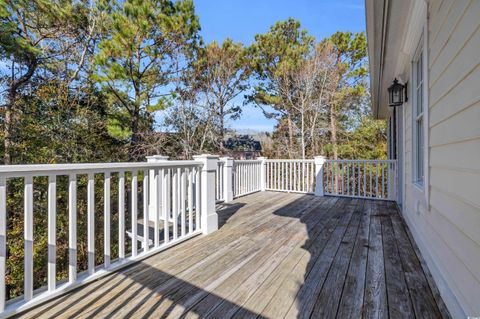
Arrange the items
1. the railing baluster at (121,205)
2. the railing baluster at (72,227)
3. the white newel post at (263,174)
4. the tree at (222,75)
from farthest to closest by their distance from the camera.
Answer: the tree at (222,75), the white newel post at (263,174), the railing baluster at (121,205), the railing baluster at (72,227)

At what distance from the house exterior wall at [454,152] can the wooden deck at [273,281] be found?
25 centimetres

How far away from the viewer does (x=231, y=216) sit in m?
3.76

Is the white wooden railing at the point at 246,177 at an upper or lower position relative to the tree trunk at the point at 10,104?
lower

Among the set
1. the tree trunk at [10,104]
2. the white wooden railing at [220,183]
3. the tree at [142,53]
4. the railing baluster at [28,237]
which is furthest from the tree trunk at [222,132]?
the railing baluster at [28,237]

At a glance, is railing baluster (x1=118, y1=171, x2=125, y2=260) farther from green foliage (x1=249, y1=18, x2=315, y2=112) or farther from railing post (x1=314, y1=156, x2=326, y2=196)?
green foliage (x1=249, y1=18, x2=315, y2=112)

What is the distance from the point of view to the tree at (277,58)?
35.0 ft

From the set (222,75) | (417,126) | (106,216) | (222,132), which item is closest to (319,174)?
(417,126)

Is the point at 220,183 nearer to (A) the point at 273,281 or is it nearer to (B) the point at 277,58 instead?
(A) the point at 273,281

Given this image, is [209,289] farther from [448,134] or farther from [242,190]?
[242,190]

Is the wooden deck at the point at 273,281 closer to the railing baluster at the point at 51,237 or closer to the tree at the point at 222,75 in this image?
the railing baluster at the point at 51,237

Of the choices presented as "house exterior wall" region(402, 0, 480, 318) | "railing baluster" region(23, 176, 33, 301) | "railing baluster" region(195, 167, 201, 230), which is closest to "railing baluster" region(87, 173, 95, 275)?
"railing baluster" region(23, 176, 33, 301)

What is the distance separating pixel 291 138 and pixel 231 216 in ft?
25.5

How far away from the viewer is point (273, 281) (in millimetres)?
1790

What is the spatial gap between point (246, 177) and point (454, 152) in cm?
451
